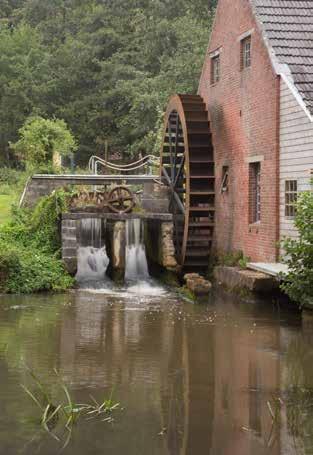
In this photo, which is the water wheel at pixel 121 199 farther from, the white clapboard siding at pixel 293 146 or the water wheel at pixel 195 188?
the white clapboard siding at pixel 293 146

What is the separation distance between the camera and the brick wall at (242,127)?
16641 mm

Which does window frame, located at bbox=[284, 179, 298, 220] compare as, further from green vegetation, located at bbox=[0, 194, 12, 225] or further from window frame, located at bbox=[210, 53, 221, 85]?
green vegetation, located at bbox=[0, 194, 12, 225]

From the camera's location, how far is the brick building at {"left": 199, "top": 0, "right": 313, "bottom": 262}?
51.5 ft

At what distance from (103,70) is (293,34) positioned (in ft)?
88.9

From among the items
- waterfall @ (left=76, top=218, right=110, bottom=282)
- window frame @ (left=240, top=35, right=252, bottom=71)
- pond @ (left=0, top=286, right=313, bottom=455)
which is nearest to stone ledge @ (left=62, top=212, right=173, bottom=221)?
waterfall @ (left=76, top=218, right=110, bottom=282)

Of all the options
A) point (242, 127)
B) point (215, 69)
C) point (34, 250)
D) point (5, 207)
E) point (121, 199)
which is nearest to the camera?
point (242, 127)

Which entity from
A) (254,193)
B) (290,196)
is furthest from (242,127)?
(290,196)

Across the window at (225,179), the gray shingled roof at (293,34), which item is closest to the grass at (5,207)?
the window at (225,179)

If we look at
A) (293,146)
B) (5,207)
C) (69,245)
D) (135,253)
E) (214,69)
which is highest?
(214,69)

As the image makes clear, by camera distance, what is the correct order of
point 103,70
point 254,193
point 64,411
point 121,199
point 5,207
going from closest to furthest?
point 64,411 → point 254,193 → point 121,199 → point 5,207 → point 103,70

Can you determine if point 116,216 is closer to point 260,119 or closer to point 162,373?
point 260,119

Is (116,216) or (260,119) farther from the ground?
(260,119)

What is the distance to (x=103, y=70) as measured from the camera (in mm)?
42844

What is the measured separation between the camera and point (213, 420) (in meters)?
7.84
